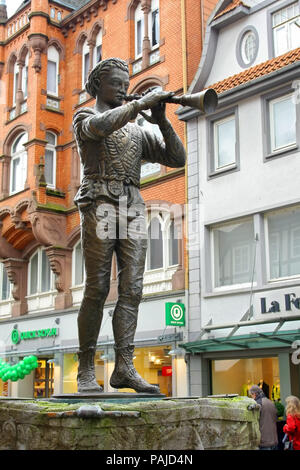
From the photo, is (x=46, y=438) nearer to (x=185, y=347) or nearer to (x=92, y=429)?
(x=92, y=429)

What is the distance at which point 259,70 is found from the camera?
57.1 feet

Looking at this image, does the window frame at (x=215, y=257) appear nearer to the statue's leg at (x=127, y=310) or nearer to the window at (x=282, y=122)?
the window at (x=282, y=122)

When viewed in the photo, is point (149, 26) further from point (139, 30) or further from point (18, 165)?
point (18, 165)

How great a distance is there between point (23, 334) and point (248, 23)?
14.0 meters

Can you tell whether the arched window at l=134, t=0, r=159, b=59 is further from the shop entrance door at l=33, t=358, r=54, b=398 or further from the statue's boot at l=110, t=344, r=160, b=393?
the statue's boot at l=110, t=344, r=160, b=393

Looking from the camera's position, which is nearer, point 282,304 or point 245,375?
point 282,304

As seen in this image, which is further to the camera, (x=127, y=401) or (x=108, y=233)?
(x=108, y=233)

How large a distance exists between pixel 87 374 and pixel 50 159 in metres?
20.5

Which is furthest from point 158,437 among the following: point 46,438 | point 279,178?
point 279,178

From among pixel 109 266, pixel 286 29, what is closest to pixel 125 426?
pixel 109 266

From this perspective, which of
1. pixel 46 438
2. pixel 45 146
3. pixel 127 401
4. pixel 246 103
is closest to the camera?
pixel 46 438

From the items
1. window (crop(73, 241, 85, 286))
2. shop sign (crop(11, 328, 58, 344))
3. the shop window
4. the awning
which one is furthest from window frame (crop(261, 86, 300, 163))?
shop sign (crop(11, 328, 58, 344))

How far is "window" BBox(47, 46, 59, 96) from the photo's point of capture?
25.7 meters

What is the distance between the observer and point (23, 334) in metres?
25.6
